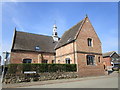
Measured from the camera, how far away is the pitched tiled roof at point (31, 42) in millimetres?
24156

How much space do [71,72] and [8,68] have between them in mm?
9623

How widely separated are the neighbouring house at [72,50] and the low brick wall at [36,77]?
2.45 m

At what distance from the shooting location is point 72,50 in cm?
2141

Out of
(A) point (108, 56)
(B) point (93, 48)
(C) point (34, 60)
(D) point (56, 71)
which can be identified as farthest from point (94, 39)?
(A) point (108, 56)

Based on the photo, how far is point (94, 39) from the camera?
23.4 metres

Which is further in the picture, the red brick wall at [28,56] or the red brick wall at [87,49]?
the red brick wall at [28,56]

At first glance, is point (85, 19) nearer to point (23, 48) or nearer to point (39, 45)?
point (39, 45)

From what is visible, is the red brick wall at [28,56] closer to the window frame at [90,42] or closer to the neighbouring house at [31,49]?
the neighbouring house at [31,49]

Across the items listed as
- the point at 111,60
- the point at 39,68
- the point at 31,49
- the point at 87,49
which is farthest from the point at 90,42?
the point at 111,60

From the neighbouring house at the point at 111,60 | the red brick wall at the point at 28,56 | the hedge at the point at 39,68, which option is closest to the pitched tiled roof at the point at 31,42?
the red brick wall at the point at 28,56

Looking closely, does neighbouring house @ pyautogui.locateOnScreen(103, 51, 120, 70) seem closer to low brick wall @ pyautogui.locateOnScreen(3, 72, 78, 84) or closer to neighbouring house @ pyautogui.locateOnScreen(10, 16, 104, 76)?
neighbouring house @ pyautogui.locateOnScreen(10, 16, 104, 76)

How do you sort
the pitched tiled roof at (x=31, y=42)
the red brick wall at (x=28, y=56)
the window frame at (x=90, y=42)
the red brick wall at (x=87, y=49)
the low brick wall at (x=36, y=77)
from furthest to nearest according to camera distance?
1. the pitched tiled roof at (x=31, y=42)
2. the window frame at (x=90, y=42)
3. the red brick wall at (x=28, y=56)
4. the red brick wall at (x=87, y=49)
5. the low brick wall at (x=36, y=77)

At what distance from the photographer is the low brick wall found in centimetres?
1464

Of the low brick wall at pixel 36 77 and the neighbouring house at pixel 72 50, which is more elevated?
the neighbouring house at pixel 72 50
